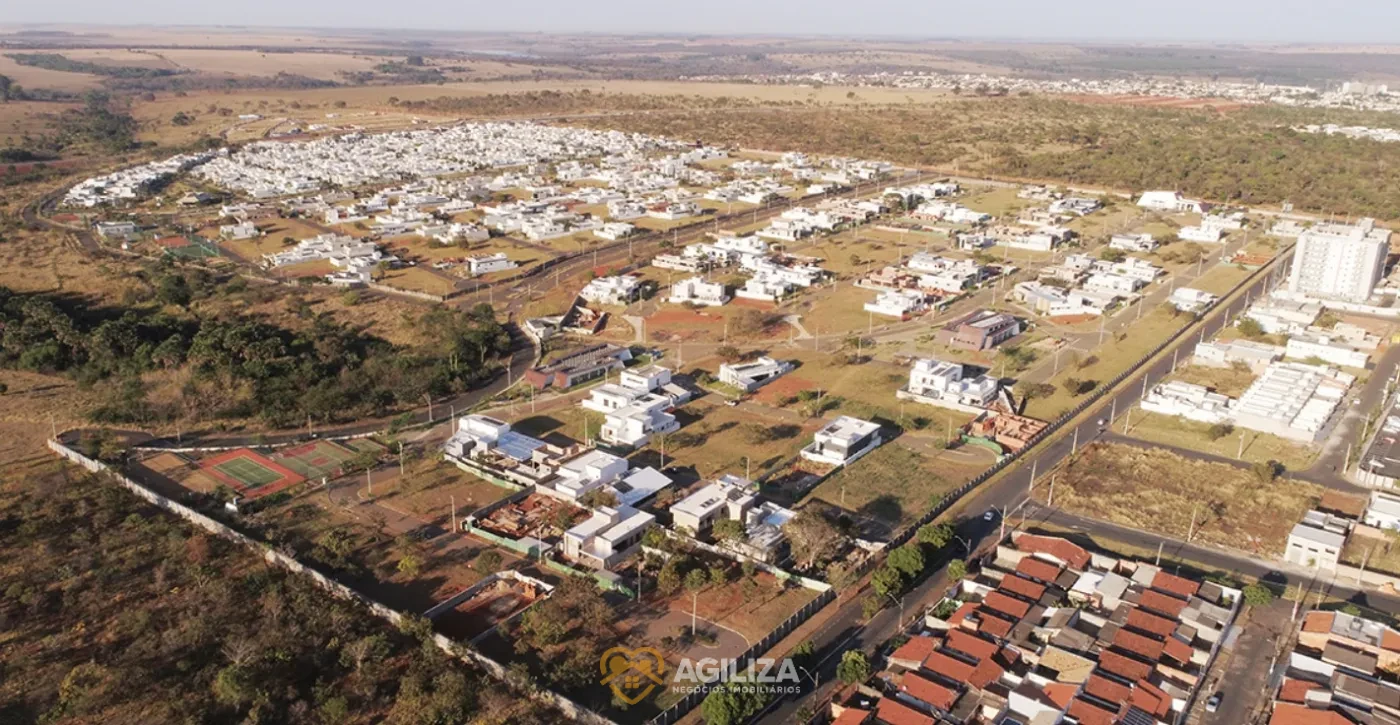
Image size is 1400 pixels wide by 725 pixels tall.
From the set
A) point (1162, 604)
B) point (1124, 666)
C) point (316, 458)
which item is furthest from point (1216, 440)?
point (316, 458)

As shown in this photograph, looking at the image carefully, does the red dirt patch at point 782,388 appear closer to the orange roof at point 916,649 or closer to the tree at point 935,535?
the tree at point 935,535

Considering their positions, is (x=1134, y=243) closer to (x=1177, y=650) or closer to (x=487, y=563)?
(x=1177, y=650)

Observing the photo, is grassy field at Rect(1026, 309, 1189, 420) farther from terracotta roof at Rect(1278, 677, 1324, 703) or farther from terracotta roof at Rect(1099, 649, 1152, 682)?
terracotta roof at Rect(1278, 677, 1324, 703)

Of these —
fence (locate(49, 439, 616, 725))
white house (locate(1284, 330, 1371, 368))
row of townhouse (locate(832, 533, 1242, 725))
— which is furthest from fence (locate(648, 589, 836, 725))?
white house (locate(1284, 330, 1371, 368))

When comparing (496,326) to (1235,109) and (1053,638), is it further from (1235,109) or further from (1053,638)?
(1235,109)

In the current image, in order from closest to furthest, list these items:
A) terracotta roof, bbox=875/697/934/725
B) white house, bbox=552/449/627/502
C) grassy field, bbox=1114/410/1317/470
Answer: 1. terracotta roof, bbox=875/697/934/725
2. white house, bbox=552/449/627/502
3. grassy field, bbox=1114/410/1317/470

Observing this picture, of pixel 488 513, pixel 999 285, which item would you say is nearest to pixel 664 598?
pixel 488 513
